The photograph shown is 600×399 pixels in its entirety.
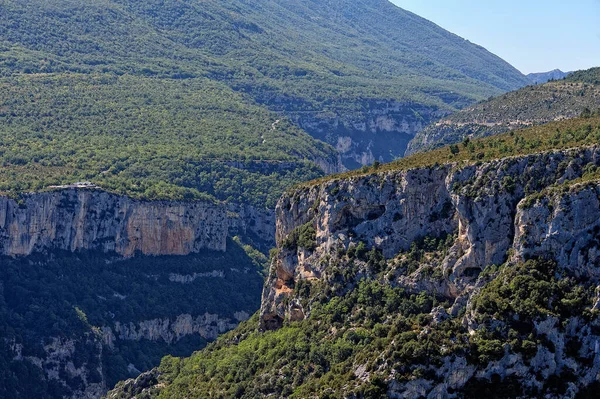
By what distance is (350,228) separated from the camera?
7781cm

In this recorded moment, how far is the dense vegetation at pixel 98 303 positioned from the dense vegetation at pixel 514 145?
37.2 m

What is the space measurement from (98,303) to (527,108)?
59.5 m

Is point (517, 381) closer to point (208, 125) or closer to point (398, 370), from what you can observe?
point (398, 370)

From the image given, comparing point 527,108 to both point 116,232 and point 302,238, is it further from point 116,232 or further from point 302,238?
point 302,238

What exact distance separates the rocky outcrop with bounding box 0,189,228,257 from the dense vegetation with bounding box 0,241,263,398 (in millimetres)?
1192

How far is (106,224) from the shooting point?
127 meters

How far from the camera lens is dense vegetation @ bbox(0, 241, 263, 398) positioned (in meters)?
109

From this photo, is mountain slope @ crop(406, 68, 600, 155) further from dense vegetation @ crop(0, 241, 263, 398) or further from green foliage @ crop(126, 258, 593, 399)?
green foliage @ crop(126, 258, 593, 399)

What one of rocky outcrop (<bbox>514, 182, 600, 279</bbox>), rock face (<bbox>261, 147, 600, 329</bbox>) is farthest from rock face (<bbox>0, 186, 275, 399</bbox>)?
rocky outcrop (<bbox>514, 182, 600, 279</bbox>)

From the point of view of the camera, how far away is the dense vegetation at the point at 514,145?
72.0 meters

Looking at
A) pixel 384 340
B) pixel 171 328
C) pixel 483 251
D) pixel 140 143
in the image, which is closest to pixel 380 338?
pixel 384 340

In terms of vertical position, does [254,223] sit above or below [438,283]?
below

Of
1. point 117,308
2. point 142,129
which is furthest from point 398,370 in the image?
point 142,129

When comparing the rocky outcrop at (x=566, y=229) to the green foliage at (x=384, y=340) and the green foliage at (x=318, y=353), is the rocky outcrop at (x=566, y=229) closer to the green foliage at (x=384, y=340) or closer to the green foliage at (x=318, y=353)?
the green foliage at (x=384, y=340)
